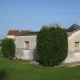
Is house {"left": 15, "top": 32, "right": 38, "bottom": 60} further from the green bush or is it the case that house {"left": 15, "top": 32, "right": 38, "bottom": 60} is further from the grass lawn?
the grass lawn

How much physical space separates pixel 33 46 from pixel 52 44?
6915 mm

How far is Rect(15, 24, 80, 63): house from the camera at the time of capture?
22.7 meters

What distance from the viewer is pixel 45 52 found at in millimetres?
19516

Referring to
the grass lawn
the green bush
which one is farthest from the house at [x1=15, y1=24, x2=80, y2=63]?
the grass lawn

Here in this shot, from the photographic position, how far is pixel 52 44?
19.3m

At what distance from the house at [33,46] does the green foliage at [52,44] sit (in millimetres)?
2784

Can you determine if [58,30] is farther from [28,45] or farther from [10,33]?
[10,33]

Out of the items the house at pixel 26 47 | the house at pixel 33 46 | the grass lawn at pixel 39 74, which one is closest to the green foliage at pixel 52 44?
the house at pixel 33 46

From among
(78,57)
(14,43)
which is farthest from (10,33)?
(78,57)

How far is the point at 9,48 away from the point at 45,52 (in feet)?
36.7

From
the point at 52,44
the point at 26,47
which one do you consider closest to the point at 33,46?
the point at 26,47

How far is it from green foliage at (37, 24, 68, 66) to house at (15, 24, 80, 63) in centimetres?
278

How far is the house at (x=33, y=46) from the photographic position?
2267cm

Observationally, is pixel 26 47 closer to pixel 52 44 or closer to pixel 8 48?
pixel 8 48
